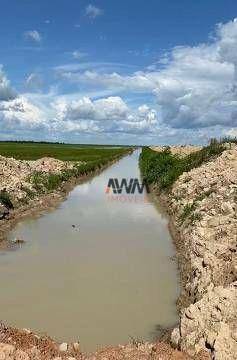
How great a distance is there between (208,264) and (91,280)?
12.5ft

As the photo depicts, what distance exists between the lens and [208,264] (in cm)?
1272

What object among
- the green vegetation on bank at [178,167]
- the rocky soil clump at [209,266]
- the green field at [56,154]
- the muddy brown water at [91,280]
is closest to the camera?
the rocky soil clump at [209,266]

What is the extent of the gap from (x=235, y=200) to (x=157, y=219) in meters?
7.69

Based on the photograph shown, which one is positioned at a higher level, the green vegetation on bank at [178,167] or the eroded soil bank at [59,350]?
the green vegetation on bank at [178,167]

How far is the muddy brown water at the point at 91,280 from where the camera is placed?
11570 millimetres

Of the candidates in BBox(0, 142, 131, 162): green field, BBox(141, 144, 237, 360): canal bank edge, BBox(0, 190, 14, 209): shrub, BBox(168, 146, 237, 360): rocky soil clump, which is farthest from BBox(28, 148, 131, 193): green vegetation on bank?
BBox(0, 142, 131, 162): green field

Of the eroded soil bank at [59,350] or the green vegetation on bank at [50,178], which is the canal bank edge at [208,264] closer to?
the eroded soil bank at [59,350]

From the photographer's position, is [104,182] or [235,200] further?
[104,182]

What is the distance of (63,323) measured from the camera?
38.0 ft

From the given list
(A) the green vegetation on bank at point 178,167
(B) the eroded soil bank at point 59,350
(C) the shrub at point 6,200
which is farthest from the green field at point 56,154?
(B) the eroded soil bank at point 59,350

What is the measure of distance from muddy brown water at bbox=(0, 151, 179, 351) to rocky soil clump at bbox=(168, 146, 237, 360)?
0.85m

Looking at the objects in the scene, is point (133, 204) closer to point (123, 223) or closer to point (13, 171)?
point (123, 223)

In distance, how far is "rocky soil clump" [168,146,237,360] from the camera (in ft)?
29.8

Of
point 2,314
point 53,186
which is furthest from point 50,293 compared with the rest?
point 53,186
